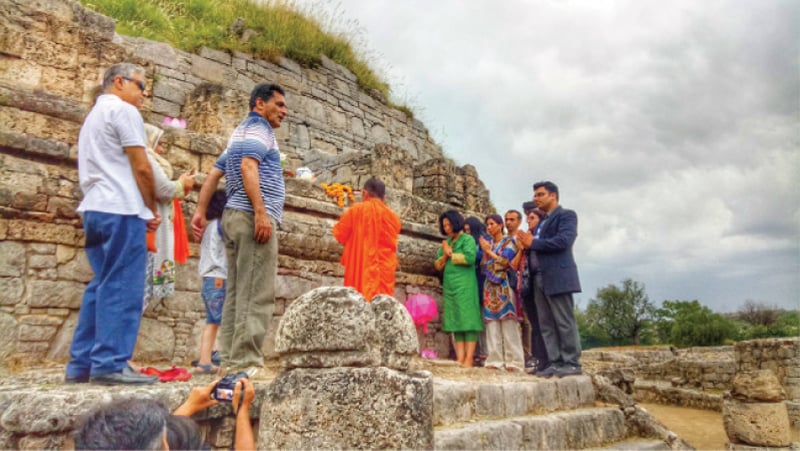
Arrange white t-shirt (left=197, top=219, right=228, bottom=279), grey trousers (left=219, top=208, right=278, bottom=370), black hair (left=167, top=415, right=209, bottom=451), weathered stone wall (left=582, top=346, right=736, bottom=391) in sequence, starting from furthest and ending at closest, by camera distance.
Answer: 1. weathered stone wall (left=582, top=346, right=736, bottom=391)
2. white t-shirt (left=197, top=219, right=228, bottom=279)
3. grey trousers (left=219, top=208, right=278, bottom=370)
4. black hair (left=167, top=415, right=209, bottom=451)

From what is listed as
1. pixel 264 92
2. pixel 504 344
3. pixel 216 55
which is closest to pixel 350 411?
pixel 264 92

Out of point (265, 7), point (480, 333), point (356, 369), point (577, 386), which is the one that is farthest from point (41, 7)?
Result: point (265, 7)

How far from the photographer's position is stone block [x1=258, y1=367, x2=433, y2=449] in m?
2.15

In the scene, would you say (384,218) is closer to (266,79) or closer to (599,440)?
(599,440)

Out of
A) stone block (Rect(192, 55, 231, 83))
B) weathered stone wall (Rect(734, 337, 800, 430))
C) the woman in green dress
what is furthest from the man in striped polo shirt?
weathered stone wall (Rect(734, 337, 800, 430))

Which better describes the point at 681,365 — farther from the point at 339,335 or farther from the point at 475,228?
the point at 339,335

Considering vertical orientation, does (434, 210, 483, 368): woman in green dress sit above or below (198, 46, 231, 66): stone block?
below

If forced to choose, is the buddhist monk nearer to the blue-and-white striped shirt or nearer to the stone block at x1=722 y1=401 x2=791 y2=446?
the blue-and-white striped shirt

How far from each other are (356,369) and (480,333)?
167 inches

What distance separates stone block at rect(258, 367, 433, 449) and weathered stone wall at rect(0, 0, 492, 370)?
243 cm

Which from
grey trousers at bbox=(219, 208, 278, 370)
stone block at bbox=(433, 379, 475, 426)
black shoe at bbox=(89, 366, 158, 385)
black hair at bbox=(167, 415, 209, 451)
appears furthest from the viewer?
stone block at bbox=(433, 379, 475, 426)

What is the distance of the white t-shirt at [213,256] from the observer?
409cm

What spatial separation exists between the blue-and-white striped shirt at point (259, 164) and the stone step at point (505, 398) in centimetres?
163

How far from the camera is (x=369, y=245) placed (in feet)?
16.4
